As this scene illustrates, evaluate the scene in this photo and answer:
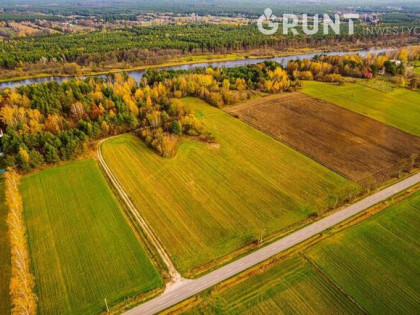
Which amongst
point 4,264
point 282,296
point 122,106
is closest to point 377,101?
point 122,106

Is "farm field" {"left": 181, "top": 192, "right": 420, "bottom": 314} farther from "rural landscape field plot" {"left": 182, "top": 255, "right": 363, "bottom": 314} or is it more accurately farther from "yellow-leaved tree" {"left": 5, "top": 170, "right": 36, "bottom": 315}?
"yellow-leaved tree" {"left": 5, "top": 170, "right": 36, "bottom": 315}

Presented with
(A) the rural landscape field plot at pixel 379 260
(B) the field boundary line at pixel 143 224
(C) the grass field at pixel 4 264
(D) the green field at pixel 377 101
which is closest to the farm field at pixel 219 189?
(B) the field boundary line at pixel 143 224

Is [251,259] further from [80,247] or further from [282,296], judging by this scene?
[80,247]

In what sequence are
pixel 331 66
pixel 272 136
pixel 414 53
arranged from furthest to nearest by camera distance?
pixel 414 53, pixel 331 66, pixel 272 136

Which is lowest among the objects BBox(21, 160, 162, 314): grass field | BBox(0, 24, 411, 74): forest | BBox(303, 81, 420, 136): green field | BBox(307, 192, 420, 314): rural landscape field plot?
BBox(307, 192, 420, 314): rural landscape field plot

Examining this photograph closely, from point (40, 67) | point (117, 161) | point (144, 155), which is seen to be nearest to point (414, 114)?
point (144, 155)

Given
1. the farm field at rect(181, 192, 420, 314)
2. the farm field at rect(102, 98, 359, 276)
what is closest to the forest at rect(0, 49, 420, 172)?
the farm field at rect(102, 98, 359, 276)

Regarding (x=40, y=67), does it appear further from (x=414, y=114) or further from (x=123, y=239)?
(x=414, y=114)
